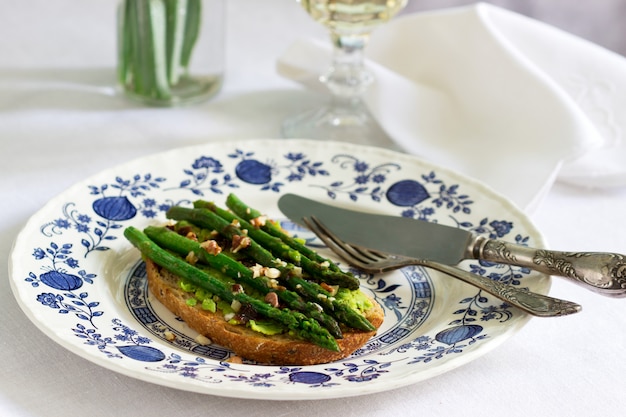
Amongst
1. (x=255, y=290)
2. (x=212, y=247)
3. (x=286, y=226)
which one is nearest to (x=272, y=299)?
(x=255, y=290)

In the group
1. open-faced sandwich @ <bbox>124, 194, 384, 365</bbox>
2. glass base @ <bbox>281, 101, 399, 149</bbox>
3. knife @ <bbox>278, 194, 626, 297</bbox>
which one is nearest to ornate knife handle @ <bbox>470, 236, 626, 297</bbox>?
knife @ <bbox>278, 194, 626, 297</bbox>

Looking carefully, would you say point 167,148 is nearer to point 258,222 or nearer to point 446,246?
point 258,222

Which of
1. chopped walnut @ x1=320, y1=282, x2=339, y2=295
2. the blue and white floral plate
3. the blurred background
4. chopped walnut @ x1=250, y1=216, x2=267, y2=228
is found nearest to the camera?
the blue and white floral plate

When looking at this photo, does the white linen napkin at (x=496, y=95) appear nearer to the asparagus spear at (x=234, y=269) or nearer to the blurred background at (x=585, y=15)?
the asparagus spear at (x=234, y=269)

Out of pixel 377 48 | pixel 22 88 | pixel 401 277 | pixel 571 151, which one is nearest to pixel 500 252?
pixel 401 277

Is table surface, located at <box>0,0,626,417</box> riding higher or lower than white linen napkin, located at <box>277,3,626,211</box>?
lower

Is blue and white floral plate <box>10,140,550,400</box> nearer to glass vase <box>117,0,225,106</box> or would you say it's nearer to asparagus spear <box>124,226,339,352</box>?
asparagus spear <box>124,226,339,352</box>
